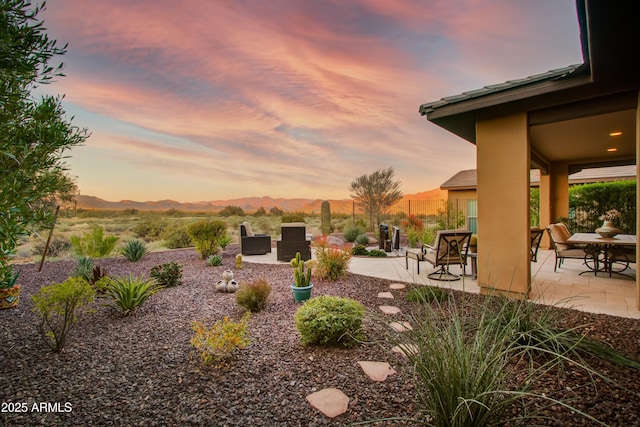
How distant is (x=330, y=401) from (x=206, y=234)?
707 centimetres

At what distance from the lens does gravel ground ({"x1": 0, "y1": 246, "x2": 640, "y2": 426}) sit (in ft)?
6.72

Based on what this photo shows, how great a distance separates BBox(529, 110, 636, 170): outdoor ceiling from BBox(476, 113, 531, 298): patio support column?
511 millimetres

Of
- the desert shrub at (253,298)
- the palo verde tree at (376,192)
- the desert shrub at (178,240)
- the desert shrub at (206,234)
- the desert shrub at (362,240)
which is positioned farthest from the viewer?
the palo verde tree at (376,192)

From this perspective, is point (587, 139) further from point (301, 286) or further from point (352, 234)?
point (352, 234)

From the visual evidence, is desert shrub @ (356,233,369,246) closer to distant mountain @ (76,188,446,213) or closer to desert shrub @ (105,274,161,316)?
distant mountain @ (76,188,446,213)

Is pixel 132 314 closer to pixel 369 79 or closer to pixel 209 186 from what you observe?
pixel 369 79

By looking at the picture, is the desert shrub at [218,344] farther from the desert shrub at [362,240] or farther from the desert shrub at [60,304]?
the desert shrub at [362,240]

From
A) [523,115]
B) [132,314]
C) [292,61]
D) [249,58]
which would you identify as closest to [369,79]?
[292,61]

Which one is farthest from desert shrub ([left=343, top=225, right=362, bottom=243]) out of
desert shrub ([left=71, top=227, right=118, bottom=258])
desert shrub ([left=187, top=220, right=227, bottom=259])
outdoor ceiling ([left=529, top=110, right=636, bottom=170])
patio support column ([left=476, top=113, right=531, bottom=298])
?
desert shrub ([left=71, top=227, right=118, bottom=258])

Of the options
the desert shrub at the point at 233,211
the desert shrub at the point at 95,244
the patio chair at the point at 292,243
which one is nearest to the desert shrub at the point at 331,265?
the patio chair at the point at 292,243

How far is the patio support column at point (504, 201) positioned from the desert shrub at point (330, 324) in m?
2.77

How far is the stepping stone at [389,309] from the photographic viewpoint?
159 inches

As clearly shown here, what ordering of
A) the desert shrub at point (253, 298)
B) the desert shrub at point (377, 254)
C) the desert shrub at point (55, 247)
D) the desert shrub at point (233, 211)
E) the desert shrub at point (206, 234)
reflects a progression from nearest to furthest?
the desert shrub at point (253, 298) < the desert shrub at point (206, 234) < the desert shrub at point (377, 254) < the desert shrub at point (55, 247) < the desert shrub at point (233, 211)

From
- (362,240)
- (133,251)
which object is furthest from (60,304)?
(362,240)
